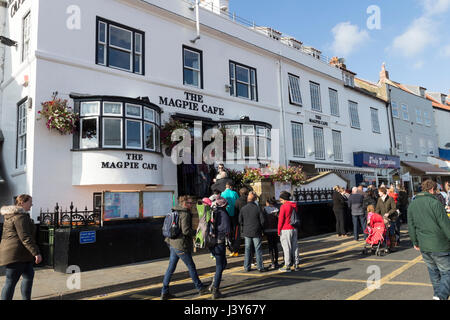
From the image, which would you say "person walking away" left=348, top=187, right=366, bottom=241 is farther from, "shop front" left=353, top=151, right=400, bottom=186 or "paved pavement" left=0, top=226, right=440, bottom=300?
"shop front" left=353, top=151, right=400, bottom=186

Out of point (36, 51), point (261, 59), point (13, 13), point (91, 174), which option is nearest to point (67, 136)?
point (91, 174)

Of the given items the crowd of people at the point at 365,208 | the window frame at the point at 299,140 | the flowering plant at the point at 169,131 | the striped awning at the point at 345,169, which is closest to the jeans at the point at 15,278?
the flowering plant at the point at 169,131

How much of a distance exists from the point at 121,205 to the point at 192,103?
6597 mm

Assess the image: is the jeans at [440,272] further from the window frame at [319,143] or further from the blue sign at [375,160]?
the blue sign at [375,160]

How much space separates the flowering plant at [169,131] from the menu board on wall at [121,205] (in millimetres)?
3661

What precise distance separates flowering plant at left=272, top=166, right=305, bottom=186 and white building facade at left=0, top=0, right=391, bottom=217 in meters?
2.92

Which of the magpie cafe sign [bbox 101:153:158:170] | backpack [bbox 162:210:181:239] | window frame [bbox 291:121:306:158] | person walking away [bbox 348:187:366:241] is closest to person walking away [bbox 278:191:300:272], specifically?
backpack [bbox 162:210:181:239]

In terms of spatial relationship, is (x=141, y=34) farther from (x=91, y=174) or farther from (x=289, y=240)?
(x=289, y=240)

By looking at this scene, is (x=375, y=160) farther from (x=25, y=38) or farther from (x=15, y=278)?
(x=15, y=278)

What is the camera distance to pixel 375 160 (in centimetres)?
2408

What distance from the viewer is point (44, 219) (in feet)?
29.9

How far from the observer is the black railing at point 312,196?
13423mm

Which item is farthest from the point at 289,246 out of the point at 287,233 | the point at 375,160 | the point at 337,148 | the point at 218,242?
the point at 375,160
